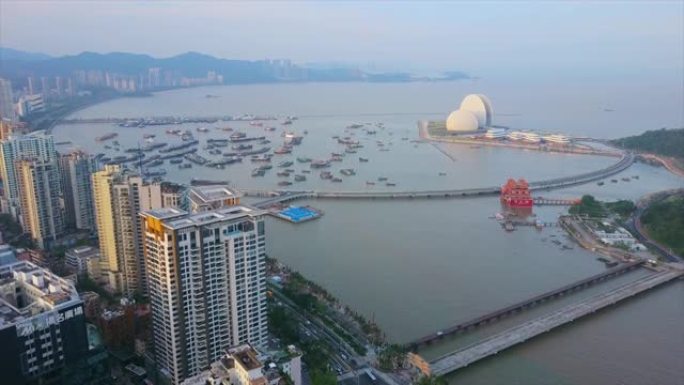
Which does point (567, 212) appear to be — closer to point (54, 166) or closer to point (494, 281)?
point (494, 281)

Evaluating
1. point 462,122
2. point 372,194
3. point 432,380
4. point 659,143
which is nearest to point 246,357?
point 432,380

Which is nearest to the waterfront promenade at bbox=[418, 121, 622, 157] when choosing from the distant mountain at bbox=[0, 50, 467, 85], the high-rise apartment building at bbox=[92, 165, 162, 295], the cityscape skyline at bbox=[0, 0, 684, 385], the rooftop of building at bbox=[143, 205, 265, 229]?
the cityscape skyline at bbox=[0, 0, 684, 385]

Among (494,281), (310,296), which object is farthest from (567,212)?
(310,296)

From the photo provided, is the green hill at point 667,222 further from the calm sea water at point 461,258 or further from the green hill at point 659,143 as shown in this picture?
the green hill at point 659,143

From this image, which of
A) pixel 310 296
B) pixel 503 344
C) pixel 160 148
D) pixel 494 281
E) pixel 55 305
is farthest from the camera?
pixel 160 148

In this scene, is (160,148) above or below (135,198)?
below

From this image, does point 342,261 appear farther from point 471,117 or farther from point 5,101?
point 5,101
